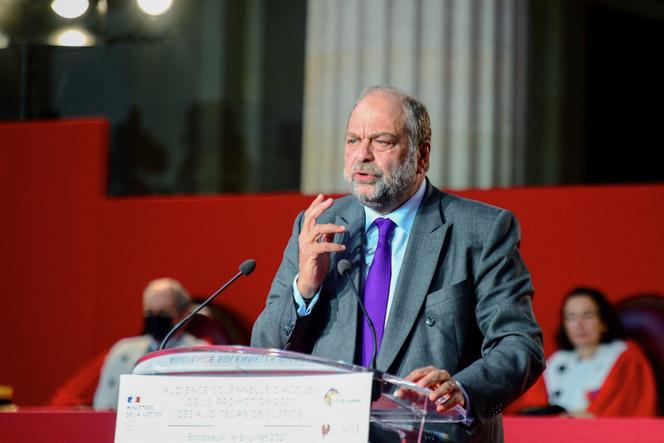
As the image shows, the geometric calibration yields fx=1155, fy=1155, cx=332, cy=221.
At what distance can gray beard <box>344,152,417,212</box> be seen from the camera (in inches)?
80.7

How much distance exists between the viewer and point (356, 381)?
1.60 metres

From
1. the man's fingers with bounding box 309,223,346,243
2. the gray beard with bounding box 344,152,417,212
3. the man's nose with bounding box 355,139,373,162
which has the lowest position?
the man's fingers with bounding box 309,223,346,243

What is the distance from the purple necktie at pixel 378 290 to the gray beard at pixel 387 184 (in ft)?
0.17

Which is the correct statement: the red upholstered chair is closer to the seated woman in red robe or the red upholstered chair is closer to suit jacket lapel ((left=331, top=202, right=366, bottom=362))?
the seated woman in red robe

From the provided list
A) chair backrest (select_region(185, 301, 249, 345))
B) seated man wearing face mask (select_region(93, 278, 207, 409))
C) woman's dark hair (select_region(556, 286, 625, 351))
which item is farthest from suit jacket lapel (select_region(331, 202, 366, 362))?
chair backrest (select_region(185, 301, 249, 345))

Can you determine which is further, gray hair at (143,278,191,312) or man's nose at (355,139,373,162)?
gray hair at (143,278,191,312)

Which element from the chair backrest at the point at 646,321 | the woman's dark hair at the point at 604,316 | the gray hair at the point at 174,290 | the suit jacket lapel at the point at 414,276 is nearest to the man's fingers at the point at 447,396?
the suit jacket lapel at the point at 414,276

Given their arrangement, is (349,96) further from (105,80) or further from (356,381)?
(356,381)

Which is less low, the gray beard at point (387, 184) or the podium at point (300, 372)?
the gray beard at point (387, 184)

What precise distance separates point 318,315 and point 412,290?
17 cm

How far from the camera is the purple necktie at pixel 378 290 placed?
2004 mm

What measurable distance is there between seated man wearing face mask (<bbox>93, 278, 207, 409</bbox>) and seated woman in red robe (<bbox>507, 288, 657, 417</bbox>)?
146 centimetres

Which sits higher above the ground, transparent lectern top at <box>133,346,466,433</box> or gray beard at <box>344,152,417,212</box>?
gray beard at <box>344,152,417,212</box>

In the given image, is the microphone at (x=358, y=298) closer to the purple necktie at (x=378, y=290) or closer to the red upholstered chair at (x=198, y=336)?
the purple necktie at (x=378, y=290)
